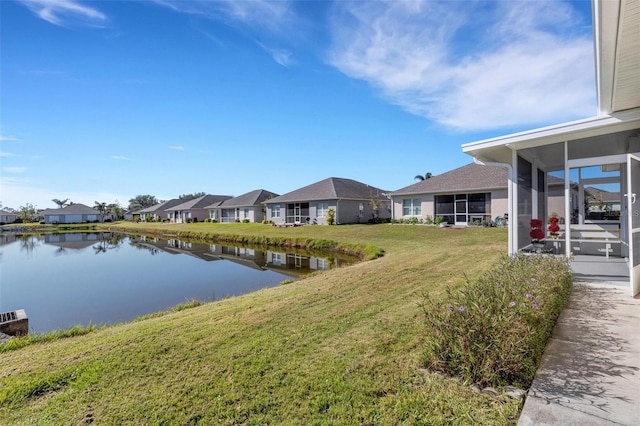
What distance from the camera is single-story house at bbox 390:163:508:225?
843 inches

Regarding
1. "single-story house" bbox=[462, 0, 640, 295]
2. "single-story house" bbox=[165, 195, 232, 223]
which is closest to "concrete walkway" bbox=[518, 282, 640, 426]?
"single-story house" bbox=[462, 0, 640, 295]

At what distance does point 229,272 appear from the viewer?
15.2 metres

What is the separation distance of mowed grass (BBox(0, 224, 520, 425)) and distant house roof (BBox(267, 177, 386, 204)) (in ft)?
79.8

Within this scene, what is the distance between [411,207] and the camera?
26.1 meters

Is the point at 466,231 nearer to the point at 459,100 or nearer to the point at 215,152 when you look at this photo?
the point at 459,100

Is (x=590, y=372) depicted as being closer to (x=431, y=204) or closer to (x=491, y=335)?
(x=491, y=335)

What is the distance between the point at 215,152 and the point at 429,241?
19245 mm

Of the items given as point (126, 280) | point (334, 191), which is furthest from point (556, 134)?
point (334, 191)

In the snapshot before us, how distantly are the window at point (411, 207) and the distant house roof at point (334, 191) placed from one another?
19.3 ft

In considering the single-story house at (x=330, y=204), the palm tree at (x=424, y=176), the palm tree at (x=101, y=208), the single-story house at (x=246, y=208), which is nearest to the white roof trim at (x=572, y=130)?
the single-story house at (x=330, y=204)

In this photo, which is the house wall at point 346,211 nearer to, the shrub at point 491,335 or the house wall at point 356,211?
the house wall at point 356,211

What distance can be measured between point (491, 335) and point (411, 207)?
2384 centimetres

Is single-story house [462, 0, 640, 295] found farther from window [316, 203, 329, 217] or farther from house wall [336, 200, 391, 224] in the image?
window [316, 203, 329, 217]

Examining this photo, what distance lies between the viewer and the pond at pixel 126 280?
969 cm
